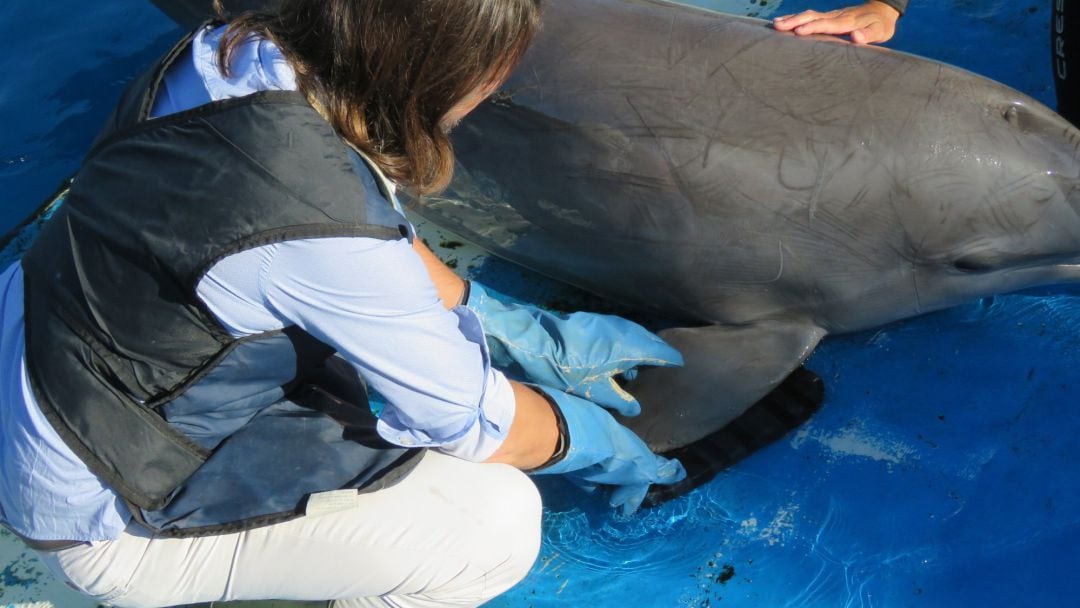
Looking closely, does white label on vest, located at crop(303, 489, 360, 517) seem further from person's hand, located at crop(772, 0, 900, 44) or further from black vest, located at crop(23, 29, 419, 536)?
person's hand, located at crop(772, 0, 900, 44)

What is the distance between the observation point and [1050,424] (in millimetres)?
4285

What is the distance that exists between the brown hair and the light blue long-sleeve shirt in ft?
0.30

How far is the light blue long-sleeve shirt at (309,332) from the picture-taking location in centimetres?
265

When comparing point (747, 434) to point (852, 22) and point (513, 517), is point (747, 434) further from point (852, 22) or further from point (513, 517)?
point (852, 22)

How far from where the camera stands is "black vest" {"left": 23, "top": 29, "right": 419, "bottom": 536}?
2568mm

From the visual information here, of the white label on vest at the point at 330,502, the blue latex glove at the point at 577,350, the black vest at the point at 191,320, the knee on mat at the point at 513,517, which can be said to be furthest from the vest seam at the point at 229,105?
the blue latex glove at the point at 577,350

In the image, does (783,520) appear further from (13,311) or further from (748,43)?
(13,311)

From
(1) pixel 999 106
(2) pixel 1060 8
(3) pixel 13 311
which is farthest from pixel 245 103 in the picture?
(2) pixel 1060 8

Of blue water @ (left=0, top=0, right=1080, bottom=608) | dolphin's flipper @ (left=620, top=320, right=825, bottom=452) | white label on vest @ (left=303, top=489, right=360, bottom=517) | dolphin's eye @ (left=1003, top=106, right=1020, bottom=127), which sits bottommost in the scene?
blue water @ (left=0, top=0, right=1080, bottom=608)

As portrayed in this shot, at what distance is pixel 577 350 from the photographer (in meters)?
4.45

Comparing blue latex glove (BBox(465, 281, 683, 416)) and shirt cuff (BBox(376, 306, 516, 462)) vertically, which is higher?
shirt cuff (BBox(376, 306, 516, 462))

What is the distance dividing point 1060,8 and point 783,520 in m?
2.81

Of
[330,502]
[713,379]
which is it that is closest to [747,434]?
[713,379]

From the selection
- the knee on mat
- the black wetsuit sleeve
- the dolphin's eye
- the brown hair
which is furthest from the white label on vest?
the black wetsuit sleeve
